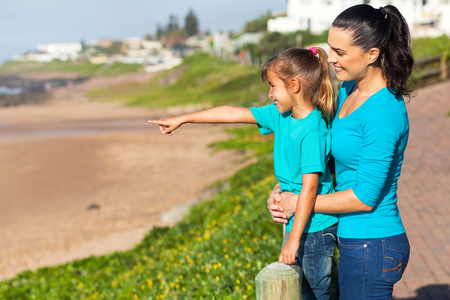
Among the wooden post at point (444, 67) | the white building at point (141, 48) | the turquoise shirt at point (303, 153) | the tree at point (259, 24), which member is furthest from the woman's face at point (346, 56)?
the white building at point (141, 48)

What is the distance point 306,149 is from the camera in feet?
7.15

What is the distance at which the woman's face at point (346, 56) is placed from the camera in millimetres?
2074

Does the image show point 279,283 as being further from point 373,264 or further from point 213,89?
point 213,89

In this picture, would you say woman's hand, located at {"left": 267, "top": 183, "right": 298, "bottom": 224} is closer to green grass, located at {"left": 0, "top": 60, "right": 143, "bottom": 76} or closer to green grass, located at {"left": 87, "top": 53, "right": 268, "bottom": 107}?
green grass, located at {"left": 87, "top": 53, "right": 268, "bottom": 107}

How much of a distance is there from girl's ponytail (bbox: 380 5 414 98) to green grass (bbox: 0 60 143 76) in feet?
338

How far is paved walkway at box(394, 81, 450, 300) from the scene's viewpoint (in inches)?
188

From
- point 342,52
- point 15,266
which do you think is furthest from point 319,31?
point 342,52

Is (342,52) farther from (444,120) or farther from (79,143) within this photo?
(79,143)

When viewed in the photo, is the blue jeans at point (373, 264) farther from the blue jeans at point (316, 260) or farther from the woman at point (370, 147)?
the blue jeans at point (316, 260)

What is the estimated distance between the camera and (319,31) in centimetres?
4509

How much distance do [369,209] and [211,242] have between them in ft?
15.0

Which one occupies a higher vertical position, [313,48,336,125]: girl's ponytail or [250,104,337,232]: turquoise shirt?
[313,48,336,125]: girl's ponytail

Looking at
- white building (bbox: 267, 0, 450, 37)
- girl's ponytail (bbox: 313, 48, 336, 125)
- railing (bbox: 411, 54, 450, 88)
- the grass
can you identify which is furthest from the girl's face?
white building (bbox: 267, 0, 450, 37)

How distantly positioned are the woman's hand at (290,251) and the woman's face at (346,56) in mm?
826
